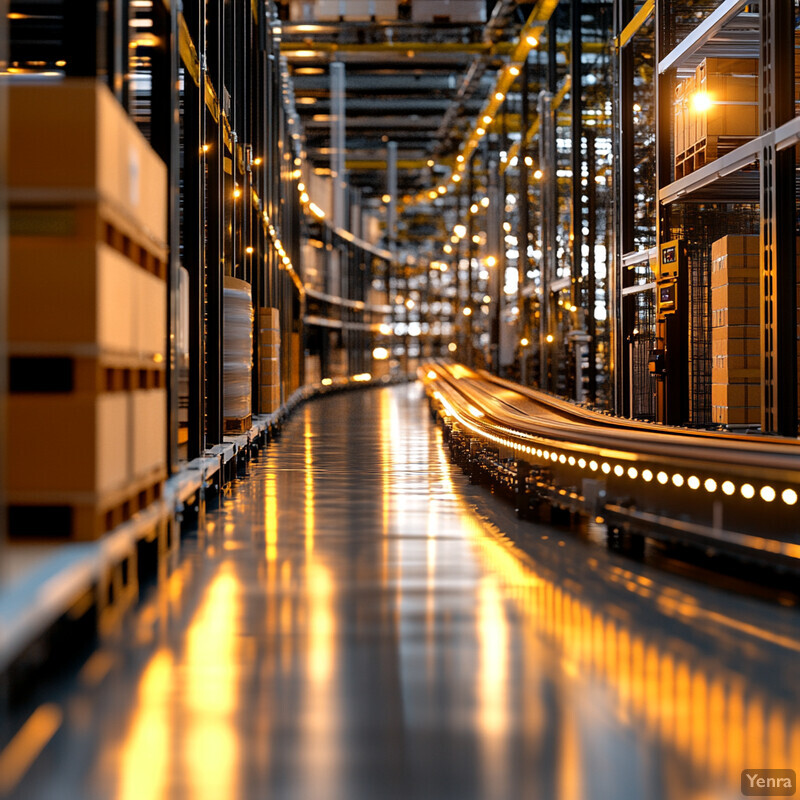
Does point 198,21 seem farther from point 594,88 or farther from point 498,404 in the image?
point 594,88

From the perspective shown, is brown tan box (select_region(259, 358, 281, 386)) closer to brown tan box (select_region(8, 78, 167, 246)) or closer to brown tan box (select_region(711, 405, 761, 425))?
brown tan box (select_region(711, 405, 761, 425))

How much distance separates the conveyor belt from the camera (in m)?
5.88

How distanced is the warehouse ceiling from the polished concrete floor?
2175 centimetres

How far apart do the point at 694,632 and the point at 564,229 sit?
20099 mm

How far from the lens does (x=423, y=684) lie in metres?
4.18

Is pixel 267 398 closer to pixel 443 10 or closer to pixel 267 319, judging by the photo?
pixel 267 319

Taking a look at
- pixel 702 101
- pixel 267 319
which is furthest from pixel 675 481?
pixel 267 319

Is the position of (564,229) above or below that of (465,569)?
above

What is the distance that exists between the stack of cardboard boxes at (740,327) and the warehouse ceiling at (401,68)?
1478 cm

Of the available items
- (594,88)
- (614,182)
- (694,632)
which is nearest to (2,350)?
(694,632)

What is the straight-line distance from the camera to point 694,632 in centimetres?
500

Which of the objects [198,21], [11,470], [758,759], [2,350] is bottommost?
[758,759]

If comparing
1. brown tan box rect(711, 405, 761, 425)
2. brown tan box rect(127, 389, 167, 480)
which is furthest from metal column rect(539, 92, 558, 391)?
brown tan box rect(127, 389, 167, 480)

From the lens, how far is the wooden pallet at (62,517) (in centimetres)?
458
